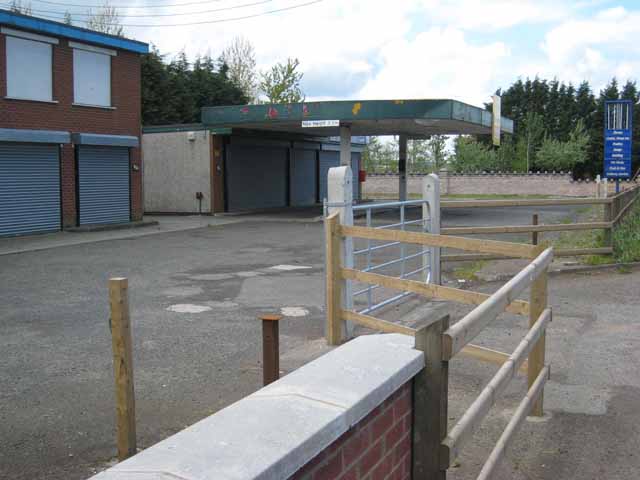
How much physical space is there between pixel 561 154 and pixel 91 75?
50995 mm

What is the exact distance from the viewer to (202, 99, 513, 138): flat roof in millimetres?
23484

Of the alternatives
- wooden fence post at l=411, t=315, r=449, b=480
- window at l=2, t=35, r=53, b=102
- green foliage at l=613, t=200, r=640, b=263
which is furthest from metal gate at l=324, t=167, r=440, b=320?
window at l=2, t=35, r=53, b=102

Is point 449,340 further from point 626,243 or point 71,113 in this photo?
point 71,113

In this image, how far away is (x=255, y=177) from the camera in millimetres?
30953

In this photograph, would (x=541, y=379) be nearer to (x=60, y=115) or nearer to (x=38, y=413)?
(x=38, y=413)

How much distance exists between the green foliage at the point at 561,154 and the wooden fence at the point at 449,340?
61730 millimetres

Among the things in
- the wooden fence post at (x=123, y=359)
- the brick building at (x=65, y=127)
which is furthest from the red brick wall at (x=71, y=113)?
→ the wooden fence post at (x=123, y=359)

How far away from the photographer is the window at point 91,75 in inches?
870

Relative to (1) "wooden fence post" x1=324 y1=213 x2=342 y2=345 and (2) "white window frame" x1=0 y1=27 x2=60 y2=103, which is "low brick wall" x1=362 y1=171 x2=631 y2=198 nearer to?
(2) "white window frame" x1=0 y1=27 x2=60 y2=103

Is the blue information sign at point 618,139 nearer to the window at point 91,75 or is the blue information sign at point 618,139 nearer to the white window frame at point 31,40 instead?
the window at point 91,75

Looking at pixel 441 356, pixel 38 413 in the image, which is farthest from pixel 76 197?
pixel 441 356

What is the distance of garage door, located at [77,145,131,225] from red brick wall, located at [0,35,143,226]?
1.03ft

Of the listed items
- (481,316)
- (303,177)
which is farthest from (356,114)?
(481,316)

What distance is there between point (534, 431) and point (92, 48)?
68.2ft
